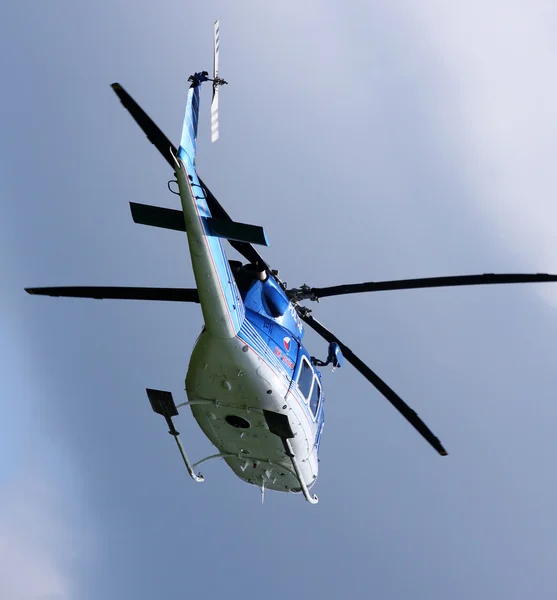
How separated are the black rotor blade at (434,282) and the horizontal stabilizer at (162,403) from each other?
13.9 ft

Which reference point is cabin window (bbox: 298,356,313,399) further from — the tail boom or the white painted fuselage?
the tail boom

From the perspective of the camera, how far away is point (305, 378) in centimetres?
1662

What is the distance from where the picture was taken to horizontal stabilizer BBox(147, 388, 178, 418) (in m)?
15.8

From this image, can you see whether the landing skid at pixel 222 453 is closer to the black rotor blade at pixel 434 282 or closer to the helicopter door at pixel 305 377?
the helicopter door at pixel 305 377

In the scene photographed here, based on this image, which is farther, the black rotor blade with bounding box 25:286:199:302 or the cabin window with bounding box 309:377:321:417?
the cabin window with bounding box 309:377:321:417

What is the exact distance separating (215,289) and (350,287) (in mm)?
3948

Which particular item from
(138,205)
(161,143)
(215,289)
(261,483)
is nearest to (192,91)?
(161,143)

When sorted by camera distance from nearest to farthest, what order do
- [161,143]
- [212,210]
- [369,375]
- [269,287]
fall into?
[161,143] < [212,210] < [269,287] < [369,375]

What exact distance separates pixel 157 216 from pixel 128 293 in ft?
11.6

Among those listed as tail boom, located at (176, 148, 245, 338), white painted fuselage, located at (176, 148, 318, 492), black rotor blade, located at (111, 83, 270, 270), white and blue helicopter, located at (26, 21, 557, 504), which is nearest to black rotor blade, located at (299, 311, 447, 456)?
white and blue helicopter, located at (26, 21, 557, 504)

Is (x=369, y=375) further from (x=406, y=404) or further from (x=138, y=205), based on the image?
(x=138, y=205)

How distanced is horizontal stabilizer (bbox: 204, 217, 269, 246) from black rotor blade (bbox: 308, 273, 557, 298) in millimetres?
4231

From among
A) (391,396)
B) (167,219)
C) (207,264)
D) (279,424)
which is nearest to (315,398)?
(391,396)

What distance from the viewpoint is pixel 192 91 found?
48.1 feet
